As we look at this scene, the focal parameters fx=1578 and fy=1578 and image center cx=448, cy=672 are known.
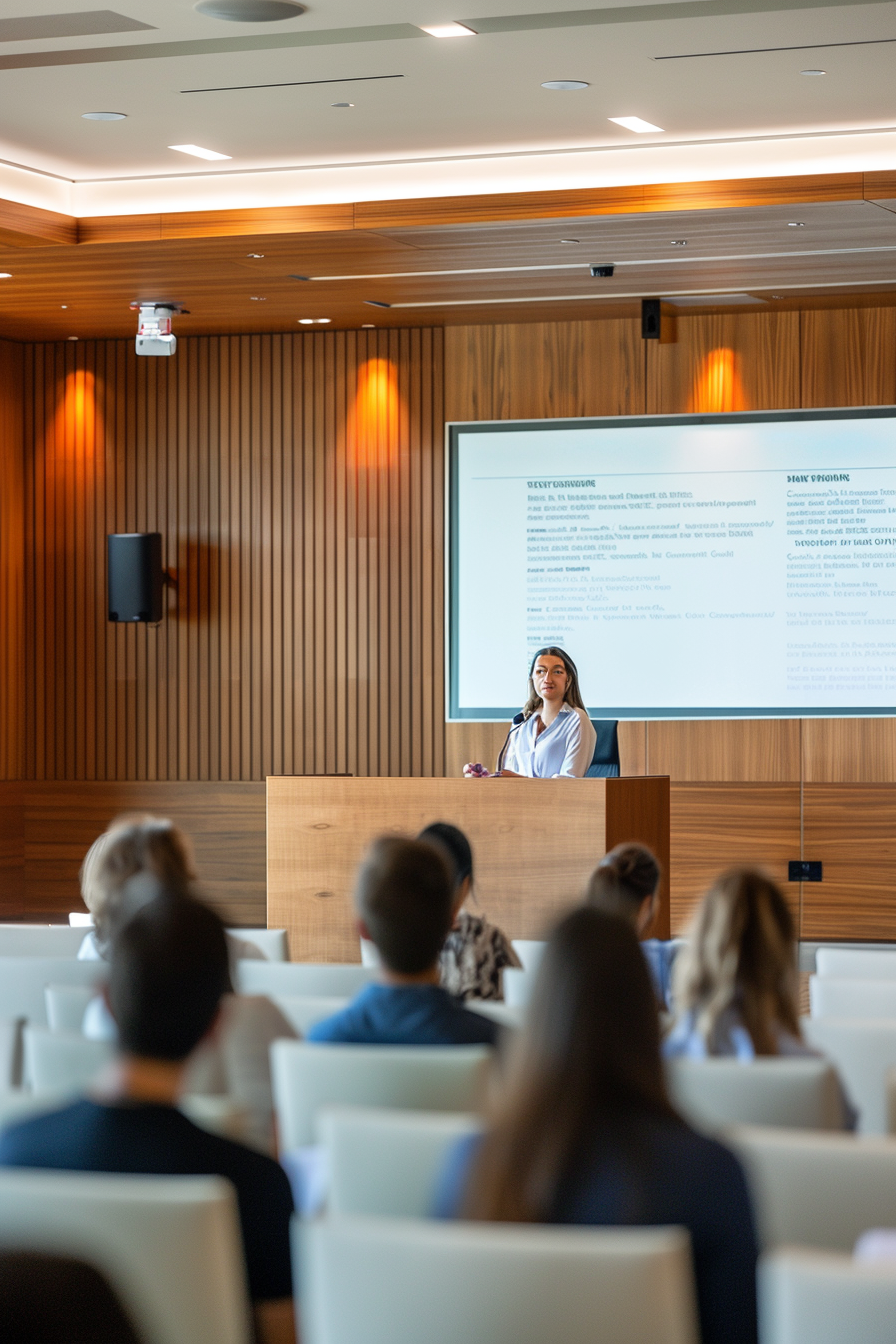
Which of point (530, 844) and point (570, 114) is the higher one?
point (570, 114)

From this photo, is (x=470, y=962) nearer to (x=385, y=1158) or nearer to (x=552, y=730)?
(x=385, y=1158)

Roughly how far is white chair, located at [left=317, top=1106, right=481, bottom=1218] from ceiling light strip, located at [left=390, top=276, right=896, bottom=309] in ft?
24.8

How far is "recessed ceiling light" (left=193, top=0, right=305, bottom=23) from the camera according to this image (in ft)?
19.4

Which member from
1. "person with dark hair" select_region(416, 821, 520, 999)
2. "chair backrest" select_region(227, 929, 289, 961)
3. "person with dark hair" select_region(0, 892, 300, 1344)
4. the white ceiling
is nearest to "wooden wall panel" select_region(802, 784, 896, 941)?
the white ceiling

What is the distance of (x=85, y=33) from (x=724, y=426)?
4768mm

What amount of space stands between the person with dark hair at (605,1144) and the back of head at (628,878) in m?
2.19

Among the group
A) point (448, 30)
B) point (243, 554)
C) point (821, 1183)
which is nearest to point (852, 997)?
point (821, 1183)

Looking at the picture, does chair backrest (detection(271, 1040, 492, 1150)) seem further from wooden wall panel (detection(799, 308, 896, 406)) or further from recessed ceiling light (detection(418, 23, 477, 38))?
wooden wall panel (detection(799, 308, 896, 406))

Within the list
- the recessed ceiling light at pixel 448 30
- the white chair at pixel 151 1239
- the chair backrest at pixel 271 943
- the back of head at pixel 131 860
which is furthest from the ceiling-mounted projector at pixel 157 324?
the white chair at pixel 151 1239

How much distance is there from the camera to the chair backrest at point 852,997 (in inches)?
142

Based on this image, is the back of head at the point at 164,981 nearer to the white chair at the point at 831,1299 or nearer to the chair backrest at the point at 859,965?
the white chair at the point at 831,1299

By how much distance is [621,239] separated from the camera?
314 inches

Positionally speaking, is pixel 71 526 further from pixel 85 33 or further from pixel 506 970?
pixel 506 970

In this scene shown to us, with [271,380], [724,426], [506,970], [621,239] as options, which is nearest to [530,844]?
[506,970]
